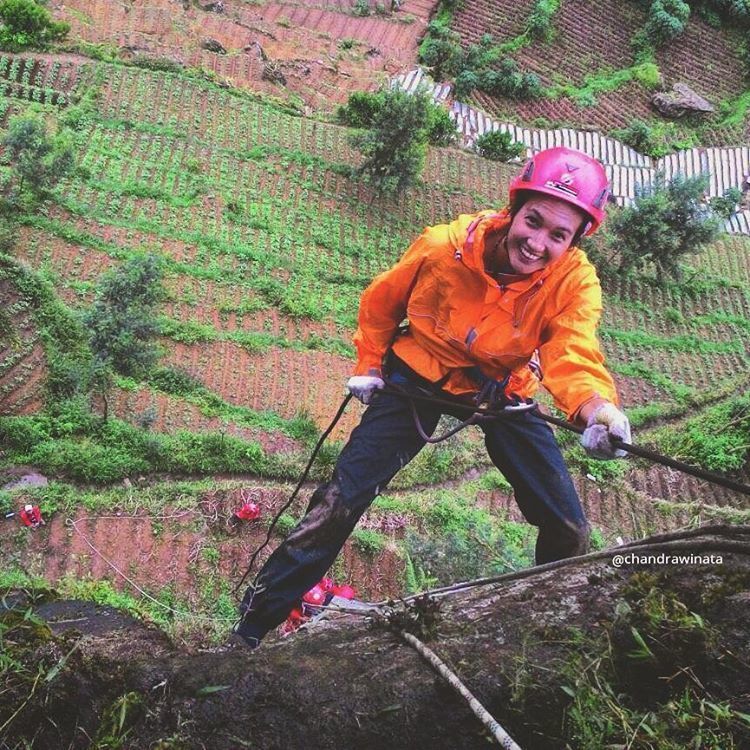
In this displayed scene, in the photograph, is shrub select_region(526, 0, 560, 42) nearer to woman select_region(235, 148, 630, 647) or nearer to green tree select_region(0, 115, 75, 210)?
green tree select_region(0, 115, 75, 210)

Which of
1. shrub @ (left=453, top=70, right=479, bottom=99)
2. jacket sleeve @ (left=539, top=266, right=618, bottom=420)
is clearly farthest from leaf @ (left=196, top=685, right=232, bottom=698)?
shrub @ (left=453, top=70, right=479, bottom=99)

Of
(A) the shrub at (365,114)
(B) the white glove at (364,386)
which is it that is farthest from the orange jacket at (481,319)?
(A) the shrub at (365,114)

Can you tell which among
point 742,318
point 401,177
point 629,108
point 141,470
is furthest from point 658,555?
point 629,108

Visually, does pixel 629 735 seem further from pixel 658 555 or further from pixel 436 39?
pixel 436 39

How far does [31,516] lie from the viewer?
6242mm

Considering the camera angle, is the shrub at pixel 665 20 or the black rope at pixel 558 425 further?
the shrub at pixel 665 20

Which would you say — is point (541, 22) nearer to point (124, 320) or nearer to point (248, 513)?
point (124, 320)

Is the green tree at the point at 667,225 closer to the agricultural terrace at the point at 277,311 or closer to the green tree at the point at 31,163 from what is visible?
the agricultural terrace at the point at 277,311

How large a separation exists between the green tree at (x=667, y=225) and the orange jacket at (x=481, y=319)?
409 inches

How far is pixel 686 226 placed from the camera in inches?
514

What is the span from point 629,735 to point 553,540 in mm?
1942

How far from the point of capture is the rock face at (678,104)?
1855 cm

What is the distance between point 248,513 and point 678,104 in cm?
1685

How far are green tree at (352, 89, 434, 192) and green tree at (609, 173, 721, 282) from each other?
12.6 ft
